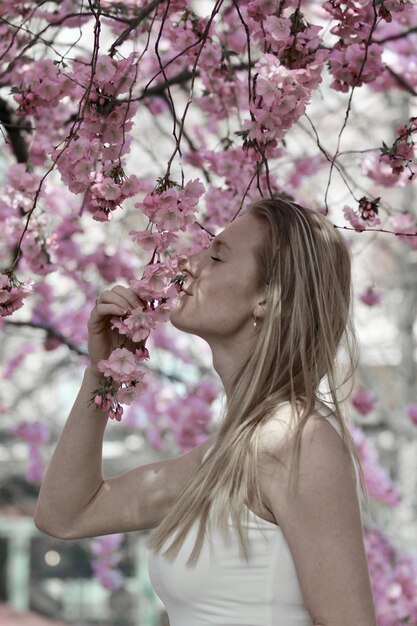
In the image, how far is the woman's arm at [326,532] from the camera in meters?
1.73

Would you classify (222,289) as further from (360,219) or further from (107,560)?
(107,560)

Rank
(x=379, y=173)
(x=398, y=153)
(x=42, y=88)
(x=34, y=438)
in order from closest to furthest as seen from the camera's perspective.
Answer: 1. (x=398, y=153)
2. (x=42, y=88)
3. (x=379, y=173)
4. (x=34, y=438)

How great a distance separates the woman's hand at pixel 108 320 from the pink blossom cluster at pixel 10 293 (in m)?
0.14

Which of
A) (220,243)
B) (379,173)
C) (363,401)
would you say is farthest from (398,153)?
(363,401)

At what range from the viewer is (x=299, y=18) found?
2.06 metres

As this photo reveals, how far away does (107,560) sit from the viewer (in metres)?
6.77

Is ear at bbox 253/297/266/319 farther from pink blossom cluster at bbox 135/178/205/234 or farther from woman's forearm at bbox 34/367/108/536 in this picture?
woman's forearm at bbox 34/367/108/536

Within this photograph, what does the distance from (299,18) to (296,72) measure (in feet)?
0.46

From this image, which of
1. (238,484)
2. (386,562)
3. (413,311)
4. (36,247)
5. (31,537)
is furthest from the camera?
(31,537)

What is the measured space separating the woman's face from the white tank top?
289mm

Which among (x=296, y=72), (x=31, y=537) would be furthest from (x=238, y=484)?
(x=31, y=537)

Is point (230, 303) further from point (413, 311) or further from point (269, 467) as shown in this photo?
point (413, 311)

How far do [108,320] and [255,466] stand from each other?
1.43 ft

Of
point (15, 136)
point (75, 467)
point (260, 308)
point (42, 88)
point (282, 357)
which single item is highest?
point (15, 136)
